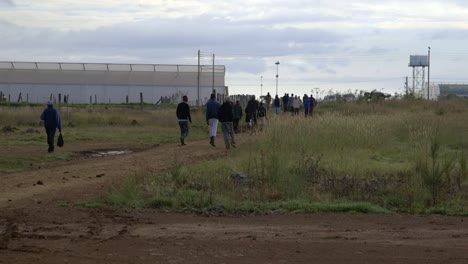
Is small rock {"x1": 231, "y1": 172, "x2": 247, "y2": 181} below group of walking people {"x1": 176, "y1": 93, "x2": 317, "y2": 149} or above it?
below

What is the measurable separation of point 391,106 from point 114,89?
1651 inches

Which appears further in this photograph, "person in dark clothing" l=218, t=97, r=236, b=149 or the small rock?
"person in dark clothing" l=218, t=97, r=236, b=149

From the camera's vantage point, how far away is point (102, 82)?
8462 cm

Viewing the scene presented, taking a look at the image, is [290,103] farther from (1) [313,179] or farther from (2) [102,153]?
(1) [313,179]

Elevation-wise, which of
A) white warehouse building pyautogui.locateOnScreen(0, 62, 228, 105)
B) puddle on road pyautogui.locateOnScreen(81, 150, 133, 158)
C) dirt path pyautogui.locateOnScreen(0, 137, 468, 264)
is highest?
white warehouse building pyautogui.locateOnScreen(0, 62, 228, 105)

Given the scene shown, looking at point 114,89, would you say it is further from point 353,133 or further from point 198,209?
point 198,209

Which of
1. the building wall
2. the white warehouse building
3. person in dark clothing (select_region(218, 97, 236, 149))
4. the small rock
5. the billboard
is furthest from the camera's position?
the billboard

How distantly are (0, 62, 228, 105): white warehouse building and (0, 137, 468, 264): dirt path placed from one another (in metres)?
70.4

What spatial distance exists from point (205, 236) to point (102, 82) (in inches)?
2977

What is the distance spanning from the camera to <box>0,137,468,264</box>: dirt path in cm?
936

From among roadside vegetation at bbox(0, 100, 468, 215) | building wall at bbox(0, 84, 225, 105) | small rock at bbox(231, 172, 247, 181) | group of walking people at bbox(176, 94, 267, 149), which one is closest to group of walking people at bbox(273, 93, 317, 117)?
group of walking people at bbox(176, 94, 267, 149)

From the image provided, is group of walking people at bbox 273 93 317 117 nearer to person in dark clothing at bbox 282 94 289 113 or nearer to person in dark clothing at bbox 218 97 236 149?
person in dark clothing at bbox 282 94 289 113

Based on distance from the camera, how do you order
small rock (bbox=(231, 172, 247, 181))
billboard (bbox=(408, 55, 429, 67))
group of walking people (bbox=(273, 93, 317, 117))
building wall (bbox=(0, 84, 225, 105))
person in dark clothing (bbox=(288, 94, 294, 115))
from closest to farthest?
small rock (bbox=(231, 172, 247, 181)), group of walking people (bbox=(273, 93, 317, 117)), person in dark clothing (bbox=(288, 94, 294, 115)), building wall (bbox=(0, 84, 225, 105)), billboard (bbox=(408, 55, 429, 67))

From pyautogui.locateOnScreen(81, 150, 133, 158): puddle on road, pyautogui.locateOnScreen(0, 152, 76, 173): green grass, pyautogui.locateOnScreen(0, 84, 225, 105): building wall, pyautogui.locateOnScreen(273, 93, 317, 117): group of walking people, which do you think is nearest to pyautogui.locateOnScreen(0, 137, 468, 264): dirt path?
pyautogui.locateOnScreen(0, 152, 76, 173): green grass
